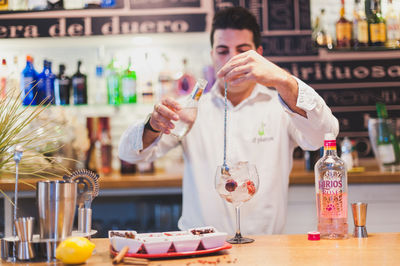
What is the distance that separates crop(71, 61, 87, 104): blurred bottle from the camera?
10.9 feet

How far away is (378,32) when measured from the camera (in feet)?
11.0

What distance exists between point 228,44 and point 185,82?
137 centimetres

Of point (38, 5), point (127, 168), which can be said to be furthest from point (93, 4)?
point (127, 168)

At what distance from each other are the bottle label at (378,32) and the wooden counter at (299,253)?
2.28 m

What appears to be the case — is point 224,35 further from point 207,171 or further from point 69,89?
point 69,89

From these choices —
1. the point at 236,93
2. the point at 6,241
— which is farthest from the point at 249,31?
the point at 6,241

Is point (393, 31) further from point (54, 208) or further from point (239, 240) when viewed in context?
point (54, 208)

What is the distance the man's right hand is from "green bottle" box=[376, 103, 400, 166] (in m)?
1.81

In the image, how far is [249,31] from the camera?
207 cm

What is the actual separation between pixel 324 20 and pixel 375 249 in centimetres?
254

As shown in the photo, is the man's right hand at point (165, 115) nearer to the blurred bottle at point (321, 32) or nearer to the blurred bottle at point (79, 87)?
the blurred bottle at point (79, 87)

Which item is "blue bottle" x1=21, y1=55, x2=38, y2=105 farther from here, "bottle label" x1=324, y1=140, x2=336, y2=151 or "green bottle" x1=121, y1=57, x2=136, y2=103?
"bottle label" x1=324, y1=140, x2=336, y2=151

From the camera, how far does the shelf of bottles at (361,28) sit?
3371 mm

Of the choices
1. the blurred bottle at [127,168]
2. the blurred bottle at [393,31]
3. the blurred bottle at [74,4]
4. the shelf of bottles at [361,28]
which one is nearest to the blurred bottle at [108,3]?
the blurred bottle at [74,4]
